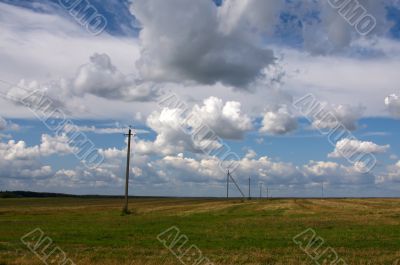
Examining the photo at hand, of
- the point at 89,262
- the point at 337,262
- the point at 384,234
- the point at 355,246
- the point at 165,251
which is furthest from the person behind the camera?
the point at 384,234

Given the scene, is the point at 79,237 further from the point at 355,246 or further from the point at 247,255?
the point at 355,246

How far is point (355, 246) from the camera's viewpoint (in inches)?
963

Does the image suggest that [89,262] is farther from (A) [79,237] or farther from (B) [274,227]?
(B) [274,227]

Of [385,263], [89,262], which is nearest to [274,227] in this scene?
[385,263]

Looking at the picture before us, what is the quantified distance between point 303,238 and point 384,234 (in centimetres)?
527

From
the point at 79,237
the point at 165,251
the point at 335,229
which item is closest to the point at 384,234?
the point at 335,229

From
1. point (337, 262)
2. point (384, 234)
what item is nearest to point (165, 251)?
point (337, 262)

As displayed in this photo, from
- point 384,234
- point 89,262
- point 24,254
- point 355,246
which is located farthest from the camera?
point 384,234

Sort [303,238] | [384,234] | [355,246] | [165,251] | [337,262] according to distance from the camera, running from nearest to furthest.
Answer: [337,262] → [165,251] → [355,246] → [303,238] → [384,234]

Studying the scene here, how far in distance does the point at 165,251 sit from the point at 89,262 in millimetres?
4907

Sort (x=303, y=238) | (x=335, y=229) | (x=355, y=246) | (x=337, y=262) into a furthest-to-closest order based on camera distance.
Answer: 1. (x=335, y=229)
2. (x=303, y=238)
3. (x=355, y=246)
4. (x=337, y=262)

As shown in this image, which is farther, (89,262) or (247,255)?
(247,255)

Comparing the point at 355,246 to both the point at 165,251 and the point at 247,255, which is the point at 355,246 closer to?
the point at 247,255

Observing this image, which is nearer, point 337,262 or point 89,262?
point 89,262
